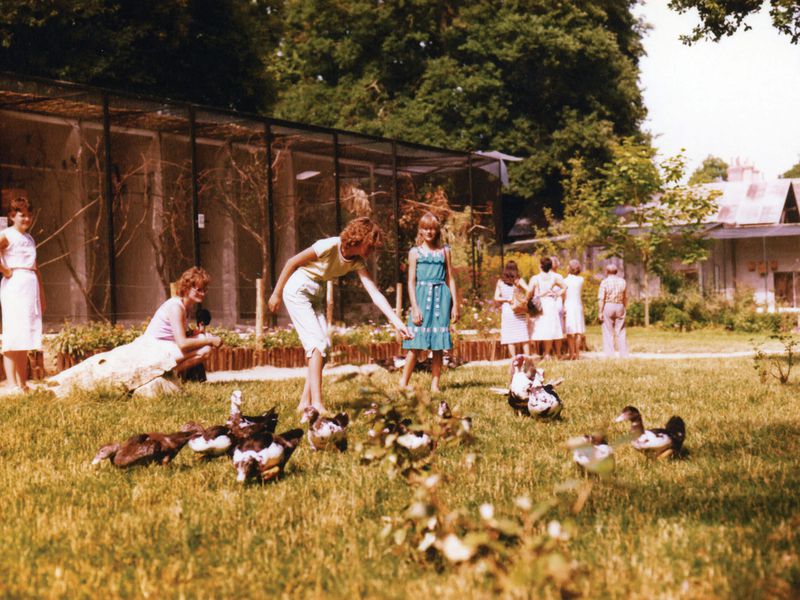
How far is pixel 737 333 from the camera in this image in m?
26.6

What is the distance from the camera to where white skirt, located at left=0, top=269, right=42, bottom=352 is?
9453 millimetres

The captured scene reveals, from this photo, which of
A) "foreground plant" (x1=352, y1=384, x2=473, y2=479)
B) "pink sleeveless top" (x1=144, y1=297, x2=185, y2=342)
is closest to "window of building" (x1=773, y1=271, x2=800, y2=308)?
"pink sleeveless top" (x1=144, y1=297, x2=185, y2=342)

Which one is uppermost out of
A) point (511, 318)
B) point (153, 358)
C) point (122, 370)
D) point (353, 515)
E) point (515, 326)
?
point (511, 318)

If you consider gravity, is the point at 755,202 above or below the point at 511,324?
above

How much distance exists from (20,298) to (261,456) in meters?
5.82

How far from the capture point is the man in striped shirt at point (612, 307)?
51.8 ft

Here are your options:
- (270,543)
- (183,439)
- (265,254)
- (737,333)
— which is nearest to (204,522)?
(270,543)

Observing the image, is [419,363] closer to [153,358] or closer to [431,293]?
[431,293]

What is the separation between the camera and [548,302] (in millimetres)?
15719

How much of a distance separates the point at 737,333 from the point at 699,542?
2457 cm

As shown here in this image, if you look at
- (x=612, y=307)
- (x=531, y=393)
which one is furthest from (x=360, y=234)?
(x=612, y=307)

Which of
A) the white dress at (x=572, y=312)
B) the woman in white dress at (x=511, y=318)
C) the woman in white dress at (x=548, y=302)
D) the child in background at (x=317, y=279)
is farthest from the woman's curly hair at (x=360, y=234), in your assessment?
the white dress at (x=572, y=312)

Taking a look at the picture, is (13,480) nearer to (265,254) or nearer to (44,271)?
(44,271)

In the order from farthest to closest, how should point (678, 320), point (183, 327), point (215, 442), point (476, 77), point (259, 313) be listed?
1. point (476, 77)
2. point (678, 320)
3. point (259, 313)
4. point (183, 327)
5. point (215, 442)
